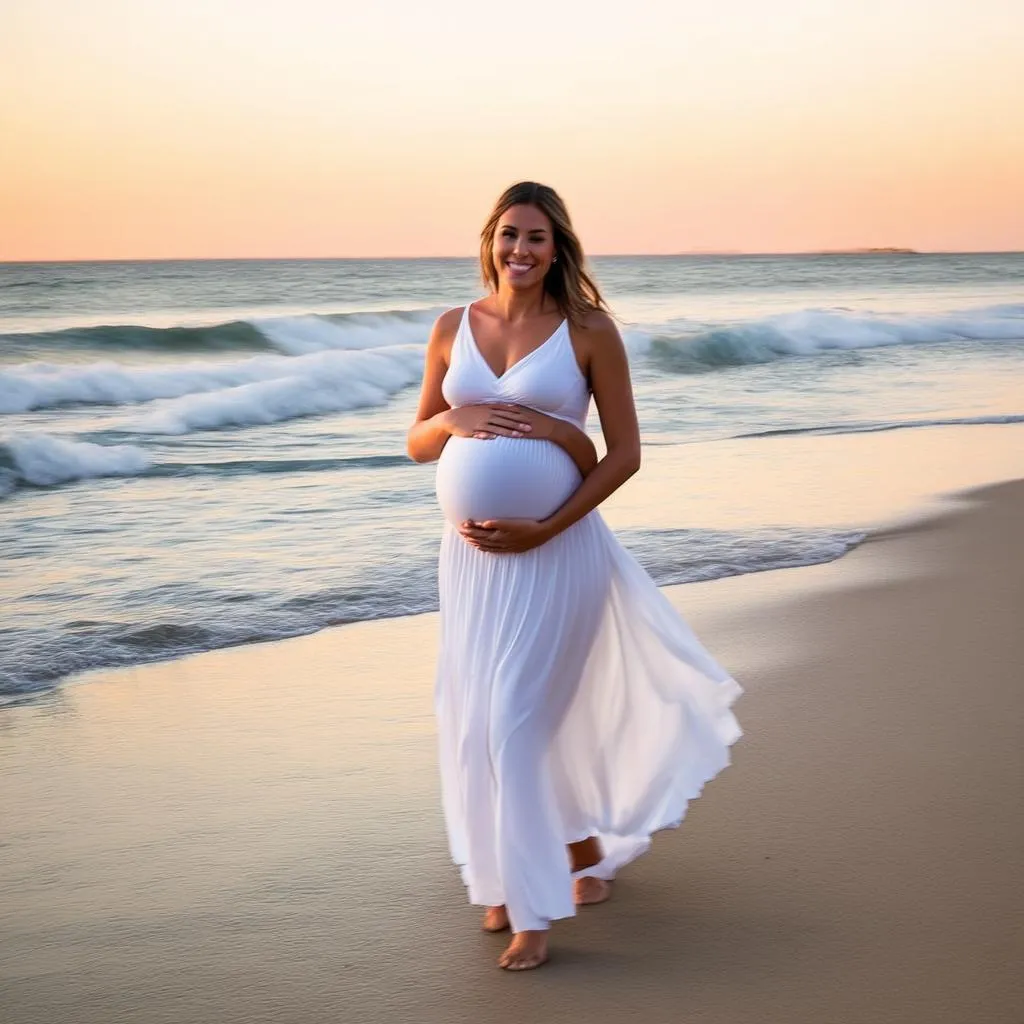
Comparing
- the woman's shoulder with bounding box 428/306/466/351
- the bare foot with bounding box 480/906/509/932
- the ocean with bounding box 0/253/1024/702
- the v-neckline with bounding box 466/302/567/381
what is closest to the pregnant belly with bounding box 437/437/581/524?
the v-neckline with bounding box 466/302/567/381

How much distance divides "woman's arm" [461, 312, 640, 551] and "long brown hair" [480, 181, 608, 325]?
0.06 m

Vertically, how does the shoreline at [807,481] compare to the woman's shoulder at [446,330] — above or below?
below

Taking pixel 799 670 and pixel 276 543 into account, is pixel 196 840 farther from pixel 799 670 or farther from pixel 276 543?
pixel 276 543

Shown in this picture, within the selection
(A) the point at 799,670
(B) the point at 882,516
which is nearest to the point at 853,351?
(B) the point at 882,516

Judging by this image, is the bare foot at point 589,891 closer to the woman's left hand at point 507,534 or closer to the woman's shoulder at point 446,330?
the woman's left hand at point 507,534

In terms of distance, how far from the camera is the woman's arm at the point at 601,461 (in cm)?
376

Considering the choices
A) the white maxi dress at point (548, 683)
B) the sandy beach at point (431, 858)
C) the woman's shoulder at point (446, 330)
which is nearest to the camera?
the sandy beach at point (431, 858)

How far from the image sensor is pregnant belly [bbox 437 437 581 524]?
3.79 m

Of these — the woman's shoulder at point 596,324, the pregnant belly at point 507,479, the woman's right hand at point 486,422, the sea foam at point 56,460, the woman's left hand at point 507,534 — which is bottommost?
the sea foam at point 56,460

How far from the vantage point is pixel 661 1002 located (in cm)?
339

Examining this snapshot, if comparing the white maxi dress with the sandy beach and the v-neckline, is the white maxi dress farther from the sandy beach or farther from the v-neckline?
the sandy beach

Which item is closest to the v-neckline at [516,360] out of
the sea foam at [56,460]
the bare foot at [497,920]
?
the bare foot at [497,920]

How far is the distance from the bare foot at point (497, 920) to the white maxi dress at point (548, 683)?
0.07 m

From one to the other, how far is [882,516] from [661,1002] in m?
6.45
